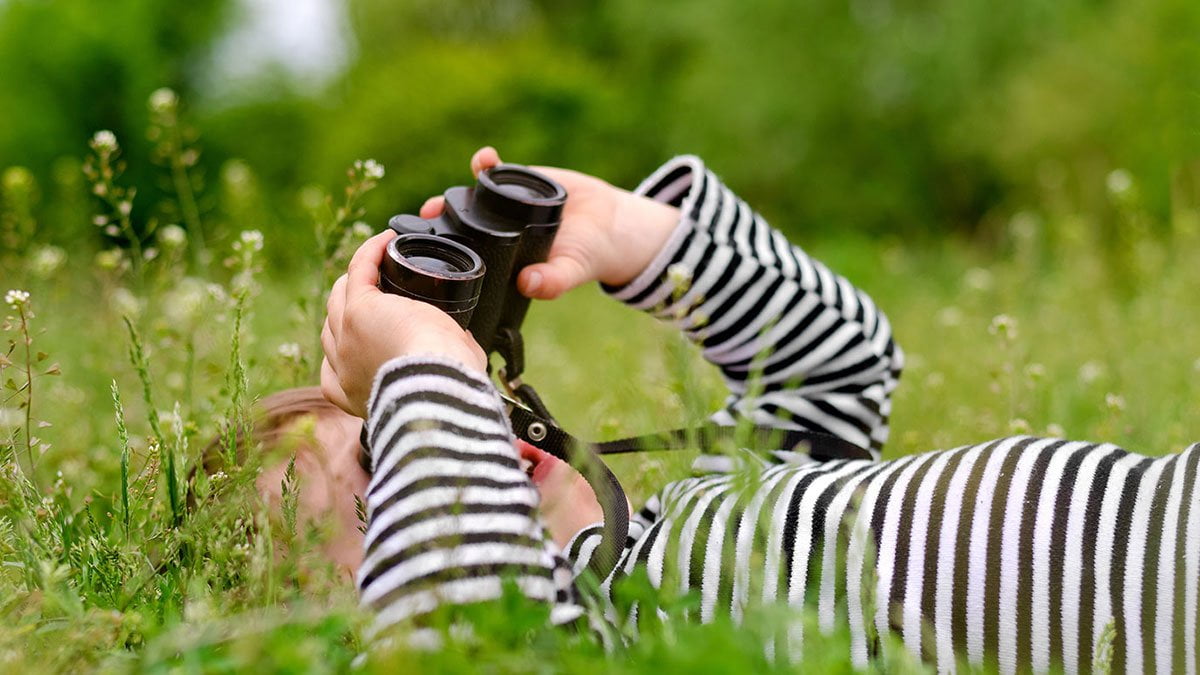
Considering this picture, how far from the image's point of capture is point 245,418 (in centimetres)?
133

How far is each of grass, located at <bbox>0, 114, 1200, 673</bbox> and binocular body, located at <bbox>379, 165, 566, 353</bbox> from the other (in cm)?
23

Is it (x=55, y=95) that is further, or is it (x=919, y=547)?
(x=55, y=95)

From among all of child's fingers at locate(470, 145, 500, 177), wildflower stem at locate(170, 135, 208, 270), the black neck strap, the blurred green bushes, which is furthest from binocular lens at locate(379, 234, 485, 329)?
the blurred green bushes

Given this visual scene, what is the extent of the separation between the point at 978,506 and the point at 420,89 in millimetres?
12015

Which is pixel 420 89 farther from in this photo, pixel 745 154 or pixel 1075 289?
pixel 1075 289

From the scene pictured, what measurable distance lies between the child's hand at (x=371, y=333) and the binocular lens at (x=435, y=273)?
2cm

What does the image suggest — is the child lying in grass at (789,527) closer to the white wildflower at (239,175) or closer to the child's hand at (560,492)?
the child's hand at (560,492)

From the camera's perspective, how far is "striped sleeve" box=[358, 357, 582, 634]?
117 centimetres

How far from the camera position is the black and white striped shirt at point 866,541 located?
3.97 ft

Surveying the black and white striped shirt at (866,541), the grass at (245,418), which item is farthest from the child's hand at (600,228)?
the black and white striped shirt at (866,541)

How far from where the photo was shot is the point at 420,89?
1278cm

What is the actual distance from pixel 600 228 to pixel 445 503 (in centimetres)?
82

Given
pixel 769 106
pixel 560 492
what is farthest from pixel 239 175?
pixel 769 106

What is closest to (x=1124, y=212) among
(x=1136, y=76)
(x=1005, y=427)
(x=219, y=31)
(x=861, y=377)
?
(x=1005, y=427)
